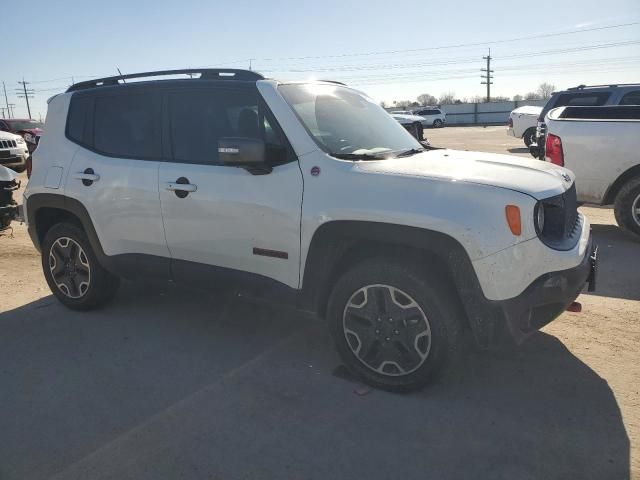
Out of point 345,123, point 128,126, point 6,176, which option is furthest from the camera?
point 6,176

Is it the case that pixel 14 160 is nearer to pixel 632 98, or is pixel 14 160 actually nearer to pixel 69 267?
pixel 69 267

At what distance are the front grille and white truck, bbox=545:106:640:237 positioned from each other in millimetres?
3696

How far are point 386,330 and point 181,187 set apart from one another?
5.84 ft

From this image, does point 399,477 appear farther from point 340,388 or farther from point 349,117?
point 349,117

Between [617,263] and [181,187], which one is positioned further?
[617,263]

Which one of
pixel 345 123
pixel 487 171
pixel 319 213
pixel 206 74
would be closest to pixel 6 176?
pixel 206 74

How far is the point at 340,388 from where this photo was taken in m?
3.37

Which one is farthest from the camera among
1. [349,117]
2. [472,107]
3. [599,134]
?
[472,107]

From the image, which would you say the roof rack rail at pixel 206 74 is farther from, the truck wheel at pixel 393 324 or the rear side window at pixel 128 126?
the truck wheel at pixel 393 324

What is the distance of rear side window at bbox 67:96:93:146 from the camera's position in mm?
4551

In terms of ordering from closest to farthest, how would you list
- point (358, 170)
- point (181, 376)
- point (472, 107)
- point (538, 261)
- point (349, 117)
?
point (538, 261) < point (358, 170) < point (181, 376) < point (349, 117) < point (472, 107)

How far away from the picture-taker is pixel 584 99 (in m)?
11.4

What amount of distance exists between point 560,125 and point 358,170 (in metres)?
4.62

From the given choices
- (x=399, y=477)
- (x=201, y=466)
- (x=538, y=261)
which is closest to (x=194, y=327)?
(x=201, y=466)
